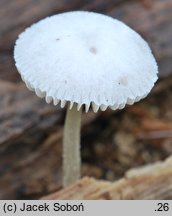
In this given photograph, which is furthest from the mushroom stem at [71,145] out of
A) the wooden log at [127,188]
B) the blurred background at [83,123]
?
the blurred background at [83,123]

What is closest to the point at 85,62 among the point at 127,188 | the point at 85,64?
the point at 85,64

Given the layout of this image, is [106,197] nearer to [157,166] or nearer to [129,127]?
[157,166]

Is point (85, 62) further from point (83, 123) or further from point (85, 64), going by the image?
point (83, 123)

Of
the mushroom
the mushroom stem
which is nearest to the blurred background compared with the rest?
the mushroom stem

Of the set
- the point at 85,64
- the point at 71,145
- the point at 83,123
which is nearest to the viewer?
the point at 85,64

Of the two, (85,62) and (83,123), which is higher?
(83,123)

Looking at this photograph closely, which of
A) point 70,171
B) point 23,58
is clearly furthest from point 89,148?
point 23,58

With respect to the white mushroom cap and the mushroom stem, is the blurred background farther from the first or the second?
the white mushroom cap
